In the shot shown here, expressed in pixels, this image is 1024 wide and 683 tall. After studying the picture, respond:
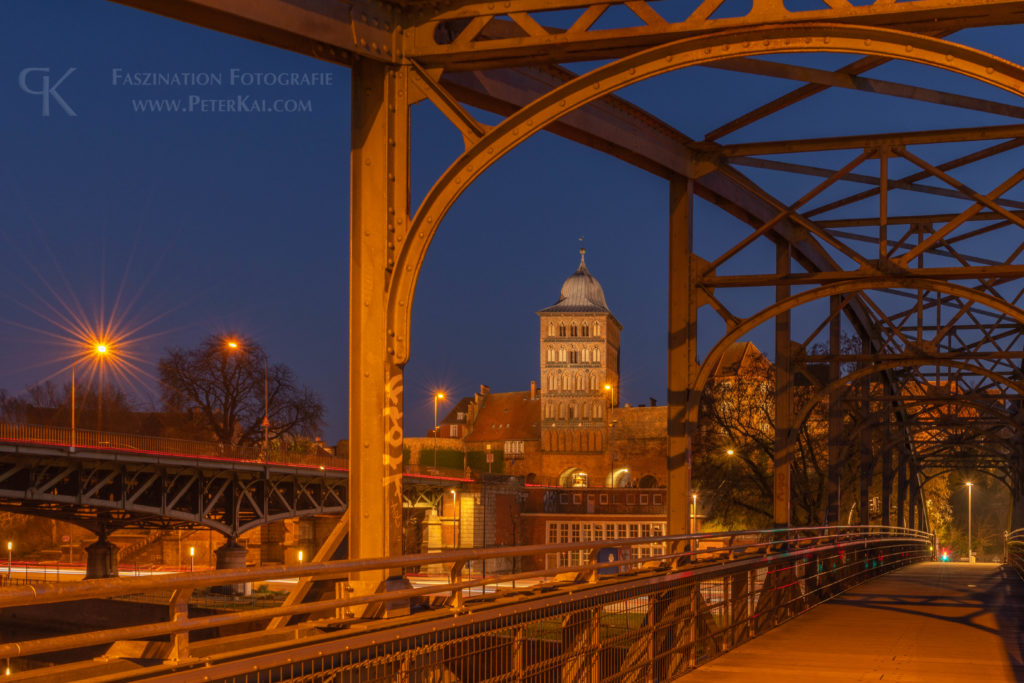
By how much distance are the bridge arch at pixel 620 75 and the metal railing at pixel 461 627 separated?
211 centimetres

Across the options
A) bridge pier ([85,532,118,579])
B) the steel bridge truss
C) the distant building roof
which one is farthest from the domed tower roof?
bridge pier ([85,532,118,579])

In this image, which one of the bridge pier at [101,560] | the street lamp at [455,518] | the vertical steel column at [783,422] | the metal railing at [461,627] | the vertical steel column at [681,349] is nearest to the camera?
the metal railing at [461,627]

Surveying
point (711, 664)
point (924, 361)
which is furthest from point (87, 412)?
point (711, 664)

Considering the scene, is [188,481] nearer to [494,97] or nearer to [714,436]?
[714,436]

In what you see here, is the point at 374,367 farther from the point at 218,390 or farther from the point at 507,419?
the point at 507,419

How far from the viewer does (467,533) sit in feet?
295

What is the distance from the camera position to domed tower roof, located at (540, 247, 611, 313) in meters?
164

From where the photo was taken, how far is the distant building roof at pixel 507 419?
150m

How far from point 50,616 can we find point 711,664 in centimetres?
5557

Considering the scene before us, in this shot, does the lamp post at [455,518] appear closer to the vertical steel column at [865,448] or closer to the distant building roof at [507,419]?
the vertical steel column at [865,448]

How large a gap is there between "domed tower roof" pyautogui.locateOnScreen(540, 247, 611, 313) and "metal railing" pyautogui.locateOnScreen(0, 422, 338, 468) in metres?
96.9

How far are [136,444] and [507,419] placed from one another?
98.1 meters

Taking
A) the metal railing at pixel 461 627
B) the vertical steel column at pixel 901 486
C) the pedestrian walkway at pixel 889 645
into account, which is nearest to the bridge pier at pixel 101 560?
the vertical steel column at pixel 901 486

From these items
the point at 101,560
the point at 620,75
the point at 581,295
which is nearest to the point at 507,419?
the point at 581,295
